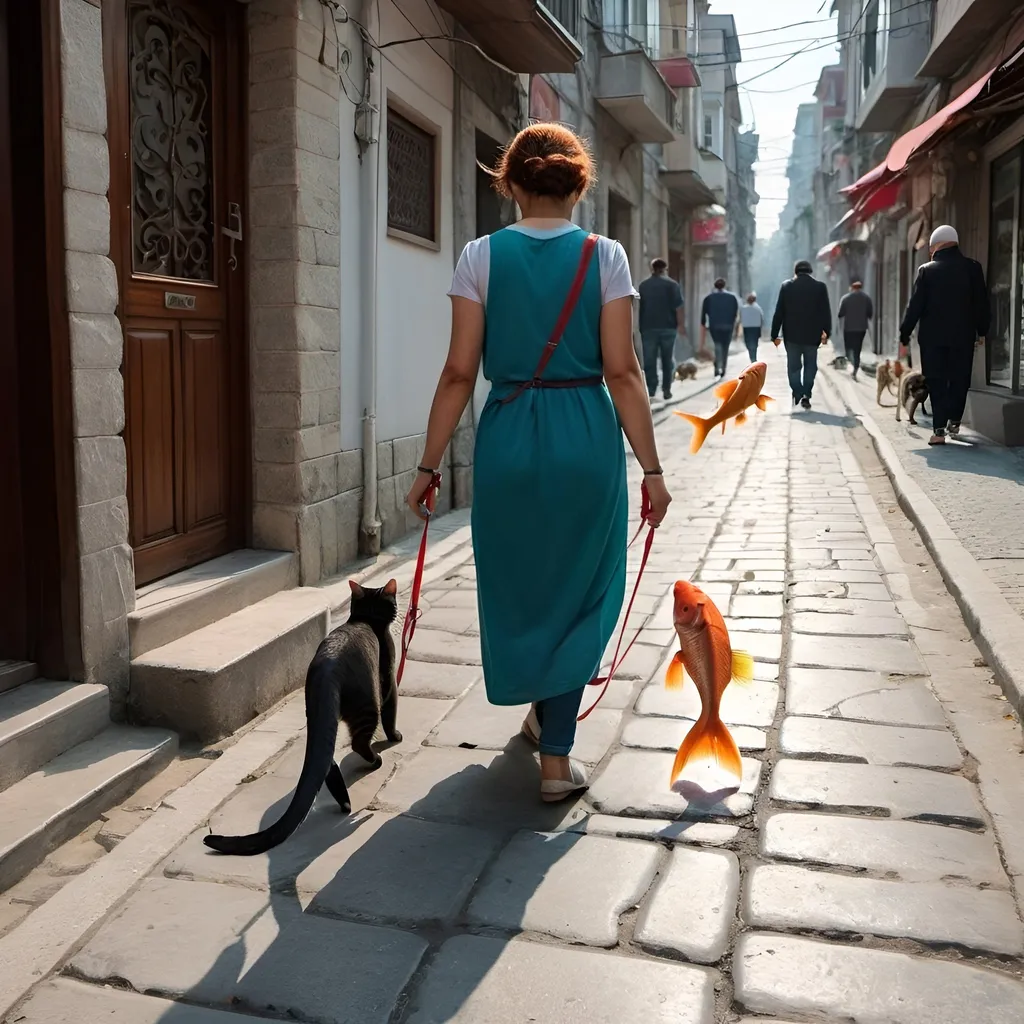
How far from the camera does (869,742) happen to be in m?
3.95

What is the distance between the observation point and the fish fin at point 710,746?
136 inches

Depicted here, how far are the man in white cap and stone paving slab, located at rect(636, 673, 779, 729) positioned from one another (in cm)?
777

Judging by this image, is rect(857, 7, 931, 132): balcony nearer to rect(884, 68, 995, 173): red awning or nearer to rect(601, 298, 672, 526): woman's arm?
rect(884, 68, 995, 173): red awning

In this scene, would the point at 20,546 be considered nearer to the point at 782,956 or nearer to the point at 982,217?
the point at 782,956

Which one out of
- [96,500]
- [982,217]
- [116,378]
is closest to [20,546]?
[96,500]

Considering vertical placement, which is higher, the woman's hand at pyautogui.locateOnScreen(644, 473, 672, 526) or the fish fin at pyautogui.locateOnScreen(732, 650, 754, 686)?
the woman's hand at pyautogui.locateOnScreen(644, 473, 672, 526)

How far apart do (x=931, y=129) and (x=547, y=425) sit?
9541 millimetres

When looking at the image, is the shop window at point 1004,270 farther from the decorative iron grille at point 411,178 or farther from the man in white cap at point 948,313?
the decorative iron grille at point 411,178

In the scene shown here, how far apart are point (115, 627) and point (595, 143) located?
16.3 meters

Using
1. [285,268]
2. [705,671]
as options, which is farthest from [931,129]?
[705,671]

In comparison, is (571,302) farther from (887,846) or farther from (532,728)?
(887,846)

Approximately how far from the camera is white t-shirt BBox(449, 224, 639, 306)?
3383 millimetres

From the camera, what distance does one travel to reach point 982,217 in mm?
13977

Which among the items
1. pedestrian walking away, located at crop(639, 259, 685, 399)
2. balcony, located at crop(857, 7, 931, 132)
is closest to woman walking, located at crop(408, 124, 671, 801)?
pedestrian walking away, located at crop(639, 259, 685, 399)
